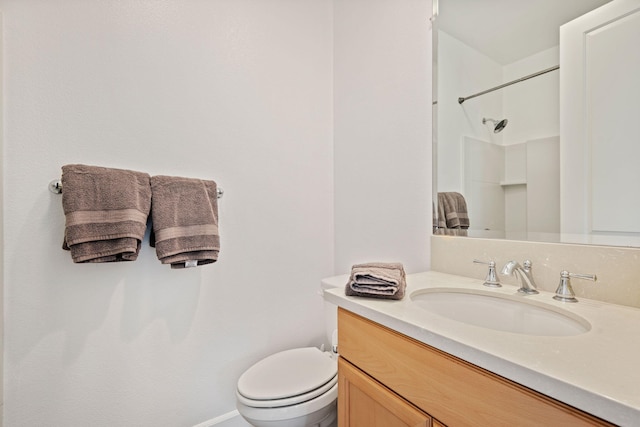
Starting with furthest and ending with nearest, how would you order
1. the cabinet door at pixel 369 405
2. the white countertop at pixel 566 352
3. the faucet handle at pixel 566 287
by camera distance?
the faucet handle at pixel 566 287 → the cabinet door at pixel 369 405 → the white countertop at pixel 566 352

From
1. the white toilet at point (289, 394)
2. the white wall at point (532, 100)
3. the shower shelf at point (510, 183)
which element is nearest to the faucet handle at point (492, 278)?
the shower shelf at point (510, 183)

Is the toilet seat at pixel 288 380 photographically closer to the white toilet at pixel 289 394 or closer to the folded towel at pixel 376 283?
the white toilet at pixel 289 394

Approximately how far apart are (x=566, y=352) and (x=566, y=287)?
36 centimetres

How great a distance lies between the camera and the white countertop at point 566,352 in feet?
1.26

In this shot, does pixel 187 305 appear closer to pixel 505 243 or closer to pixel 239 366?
pixel 239 366

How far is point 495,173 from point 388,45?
2.63 ft

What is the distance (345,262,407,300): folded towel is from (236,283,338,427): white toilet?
36 cm

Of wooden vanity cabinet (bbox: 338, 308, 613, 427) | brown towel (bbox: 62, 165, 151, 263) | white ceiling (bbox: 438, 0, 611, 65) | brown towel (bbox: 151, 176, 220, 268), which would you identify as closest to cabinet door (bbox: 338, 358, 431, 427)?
wooden vanity cabinet (bbox: 338, 308, 613, 427)

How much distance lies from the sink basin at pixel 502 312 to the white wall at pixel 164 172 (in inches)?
33.5

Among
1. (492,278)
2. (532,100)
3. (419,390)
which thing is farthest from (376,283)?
(532,100)

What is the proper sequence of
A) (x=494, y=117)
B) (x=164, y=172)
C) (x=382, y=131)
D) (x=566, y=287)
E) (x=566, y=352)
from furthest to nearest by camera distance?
(x=382, y=131) < (x=164, y=172) < (x=494, y=117) < (x=566, y=287) < (x=566, y=352)

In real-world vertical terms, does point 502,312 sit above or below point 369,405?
above

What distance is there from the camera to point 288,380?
1156 mm

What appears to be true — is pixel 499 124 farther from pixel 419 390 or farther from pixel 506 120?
pixel 419 390
